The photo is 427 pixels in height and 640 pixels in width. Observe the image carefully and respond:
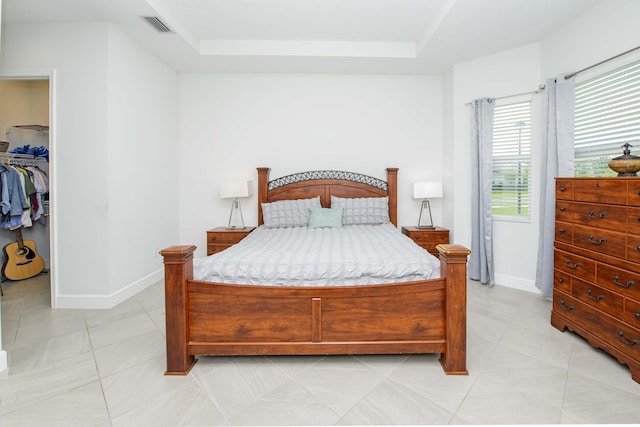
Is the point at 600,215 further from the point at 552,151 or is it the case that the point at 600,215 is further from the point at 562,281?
the point at 552,151

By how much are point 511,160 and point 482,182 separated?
0.42 meters

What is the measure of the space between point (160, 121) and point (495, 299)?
171 inches

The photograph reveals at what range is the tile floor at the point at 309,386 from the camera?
1.65m

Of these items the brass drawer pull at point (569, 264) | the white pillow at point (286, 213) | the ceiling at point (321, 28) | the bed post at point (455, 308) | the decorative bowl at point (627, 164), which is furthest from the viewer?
the white pillow at point (286, 213)

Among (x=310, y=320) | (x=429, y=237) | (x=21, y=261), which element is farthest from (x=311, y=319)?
(x=21, y=261)

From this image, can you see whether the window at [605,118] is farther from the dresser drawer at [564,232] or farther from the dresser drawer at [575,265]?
the dresser drawer at [575,265]

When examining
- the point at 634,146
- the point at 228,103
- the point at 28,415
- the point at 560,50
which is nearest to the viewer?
the point at 28,415

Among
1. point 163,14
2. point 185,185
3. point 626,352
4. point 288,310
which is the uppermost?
point 163,14

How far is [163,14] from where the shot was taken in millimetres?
3043

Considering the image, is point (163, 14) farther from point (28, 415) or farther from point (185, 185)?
point (28, 415)

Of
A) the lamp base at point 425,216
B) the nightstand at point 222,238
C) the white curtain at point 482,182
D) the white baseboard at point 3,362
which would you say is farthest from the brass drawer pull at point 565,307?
the white baseboard at point 3,362

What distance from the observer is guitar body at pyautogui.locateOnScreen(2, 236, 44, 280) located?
4.01 meters

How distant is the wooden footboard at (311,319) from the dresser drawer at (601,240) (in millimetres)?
1171

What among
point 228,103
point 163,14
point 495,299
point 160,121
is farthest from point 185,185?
point 495,299
